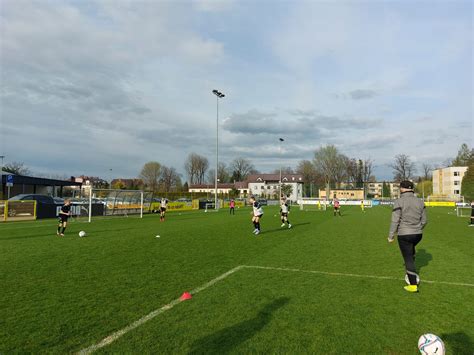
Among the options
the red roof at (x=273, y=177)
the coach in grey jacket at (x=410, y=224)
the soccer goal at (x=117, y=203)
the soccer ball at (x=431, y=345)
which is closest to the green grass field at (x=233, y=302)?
the soccer ball at (x=431, y=345)

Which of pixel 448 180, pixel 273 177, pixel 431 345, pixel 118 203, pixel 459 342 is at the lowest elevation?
pixel 459 342

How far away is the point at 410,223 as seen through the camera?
20.7ft

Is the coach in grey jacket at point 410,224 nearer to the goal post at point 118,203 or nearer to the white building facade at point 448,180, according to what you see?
the goal post at point 118,203

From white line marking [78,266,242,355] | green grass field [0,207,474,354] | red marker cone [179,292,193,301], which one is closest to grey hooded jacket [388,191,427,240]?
green grass field [0,207,474,354]

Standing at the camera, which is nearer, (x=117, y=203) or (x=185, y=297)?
(x=185, y=297)

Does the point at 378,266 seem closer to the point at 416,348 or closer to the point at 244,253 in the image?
the point at 244,253

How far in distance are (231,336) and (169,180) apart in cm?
9633

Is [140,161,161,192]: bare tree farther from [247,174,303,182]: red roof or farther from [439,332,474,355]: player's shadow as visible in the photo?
[439,332,474,355]: player's shadow

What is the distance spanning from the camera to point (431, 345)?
3.57 metres

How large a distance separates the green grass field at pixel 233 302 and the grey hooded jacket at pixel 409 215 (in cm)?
117

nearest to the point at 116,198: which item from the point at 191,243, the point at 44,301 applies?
the point at 191,243

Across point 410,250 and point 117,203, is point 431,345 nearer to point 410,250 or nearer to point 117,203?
point 410,250

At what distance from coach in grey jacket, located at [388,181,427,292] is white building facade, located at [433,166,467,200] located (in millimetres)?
89429

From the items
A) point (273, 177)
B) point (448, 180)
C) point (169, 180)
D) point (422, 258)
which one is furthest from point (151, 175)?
point (422, 258)
